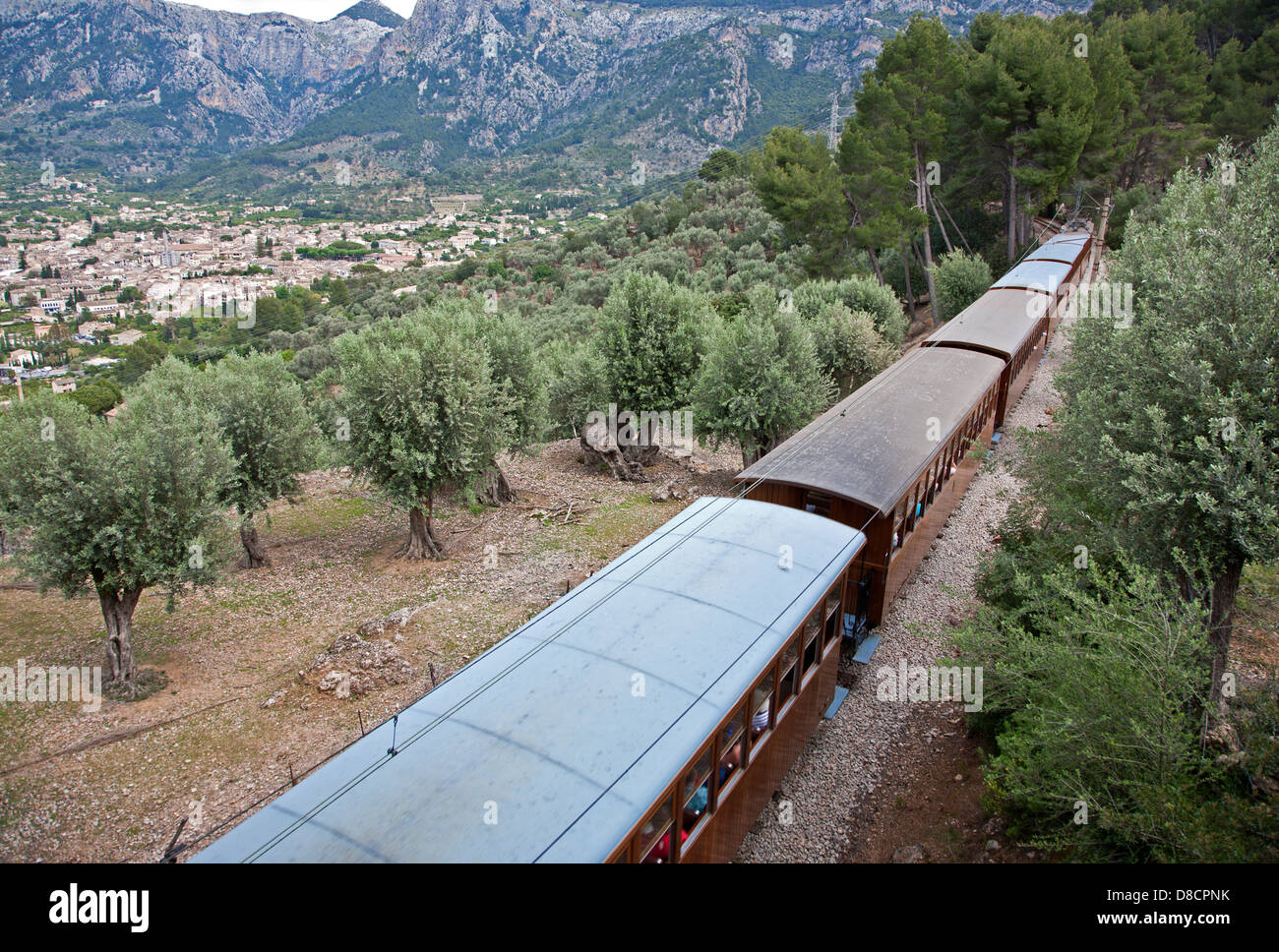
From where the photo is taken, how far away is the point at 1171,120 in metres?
42.2

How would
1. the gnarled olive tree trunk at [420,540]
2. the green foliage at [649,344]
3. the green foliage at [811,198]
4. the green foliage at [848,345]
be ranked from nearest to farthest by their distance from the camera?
the gnarled olive tree trunk at [420,540] → the green foliage at [649,344] → the green foliage at [848,345] → the green foliage at [811,198]

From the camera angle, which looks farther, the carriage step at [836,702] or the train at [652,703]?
the carriage step at [836,702]

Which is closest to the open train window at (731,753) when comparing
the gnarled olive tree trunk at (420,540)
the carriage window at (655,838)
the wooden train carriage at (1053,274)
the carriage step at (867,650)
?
the carriage window at (655,838)

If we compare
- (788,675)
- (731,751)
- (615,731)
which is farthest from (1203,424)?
(615,731)

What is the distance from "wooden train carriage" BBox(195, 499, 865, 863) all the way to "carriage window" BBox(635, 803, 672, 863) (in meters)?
0.02

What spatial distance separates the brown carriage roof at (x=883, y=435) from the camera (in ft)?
37.8

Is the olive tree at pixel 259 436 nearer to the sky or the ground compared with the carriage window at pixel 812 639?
nearer to the sky

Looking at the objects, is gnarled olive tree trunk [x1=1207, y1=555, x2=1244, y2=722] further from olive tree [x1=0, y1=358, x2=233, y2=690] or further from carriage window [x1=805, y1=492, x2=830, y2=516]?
olive tree [x1=0, y1=358, x2=233, y2=690]

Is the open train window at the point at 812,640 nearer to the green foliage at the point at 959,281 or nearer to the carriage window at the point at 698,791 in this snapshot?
the carriage window at the point at 698,791

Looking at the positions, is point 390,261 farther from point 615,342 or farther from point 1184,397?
point 1184,397

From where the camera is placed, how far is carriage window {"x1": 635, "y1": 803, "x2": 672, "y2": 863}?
5540 millimetres


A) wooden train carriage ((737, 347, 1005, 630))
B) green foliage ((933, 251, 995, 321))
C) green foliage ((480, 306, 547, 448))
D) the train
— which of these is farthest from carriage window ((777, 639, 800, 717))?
green foliage ((933, 251, 995, 321))

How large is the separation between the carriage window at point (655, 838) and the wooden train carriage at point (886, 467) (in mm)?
6236
